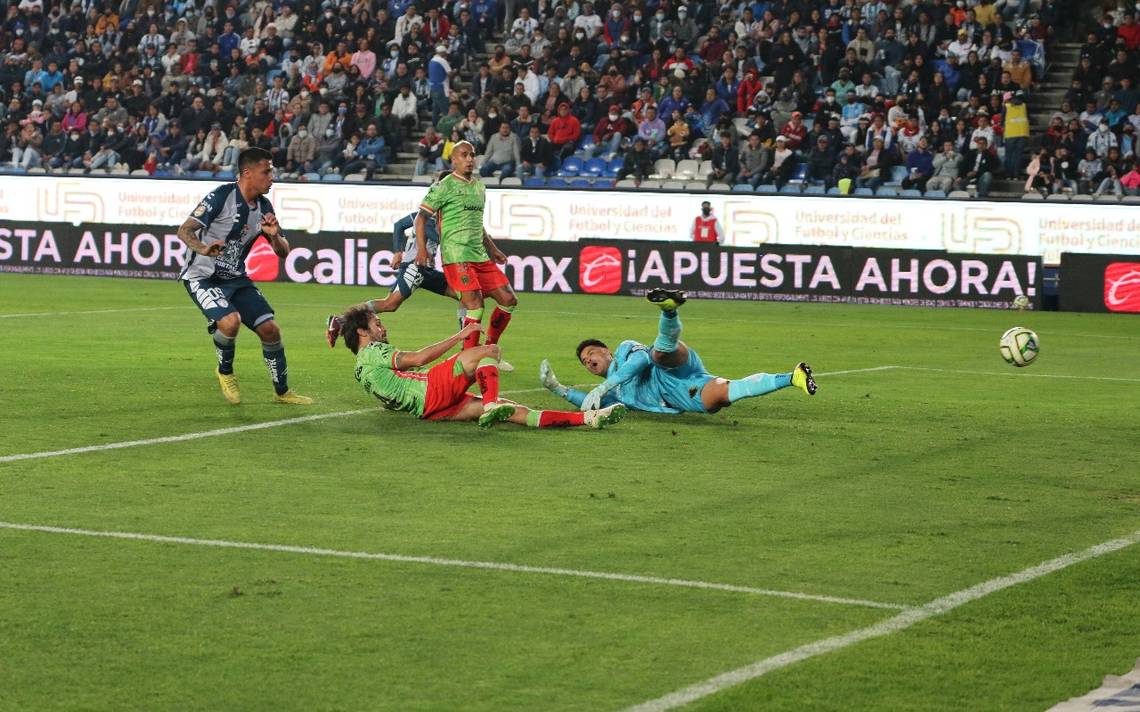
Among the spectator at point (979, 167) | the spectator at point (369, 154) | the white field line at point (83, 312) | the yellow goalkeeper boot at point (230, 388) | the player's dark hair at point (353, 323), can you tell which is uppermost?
the spectator at point (369, 154)

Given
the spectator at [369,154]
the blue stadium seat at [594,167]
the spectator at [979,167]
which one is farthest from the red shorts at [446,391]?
the spectator at [369,154]

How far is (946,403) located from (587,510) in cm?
614

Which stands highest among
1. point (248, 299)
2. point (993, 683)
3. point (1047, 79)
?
point (1047, 79)

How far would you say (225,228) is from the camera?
13.4 m

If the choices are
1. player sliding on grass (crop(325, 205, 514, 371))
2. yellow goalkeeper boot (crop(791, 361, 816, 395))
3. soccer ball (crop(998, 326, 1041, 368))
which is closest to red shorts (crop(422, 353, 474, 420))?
yellow goalkeeper boot (crop(791, 361, 816, 395))

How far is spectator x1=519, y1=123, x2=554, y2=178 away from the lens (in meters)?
32.2

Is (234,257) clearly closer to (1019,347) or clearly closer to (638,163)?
(1019,347)

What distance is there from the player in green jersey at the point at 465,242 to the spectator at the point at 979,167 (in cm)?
1524

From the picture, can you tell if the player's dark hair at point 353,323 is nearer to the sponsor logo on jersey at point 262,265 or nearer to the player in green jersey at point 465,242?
the player in green jersey at point 465,242

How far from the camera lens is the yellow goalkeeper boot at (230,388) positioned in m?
13.6

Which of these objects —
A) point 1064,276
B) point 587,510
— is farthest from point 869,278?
point 587,510

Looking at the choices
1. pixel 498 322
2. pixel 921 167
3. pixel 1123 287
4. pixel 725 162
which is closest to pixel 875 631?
pixel 498 322

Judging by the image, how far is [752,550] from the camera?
26.8 ft

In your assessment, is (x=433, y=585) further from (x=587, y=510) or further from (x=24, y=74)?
(x=24, y=74)
